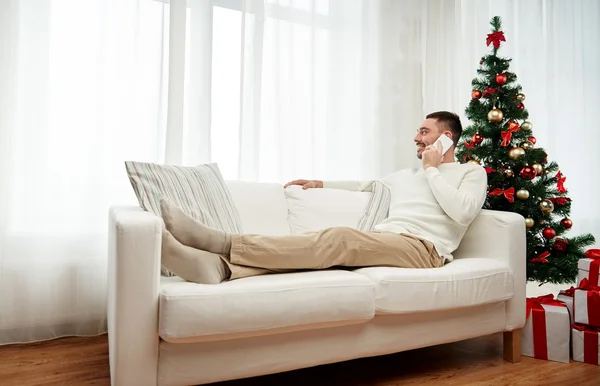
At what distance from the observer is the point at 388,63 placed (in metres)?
3.09

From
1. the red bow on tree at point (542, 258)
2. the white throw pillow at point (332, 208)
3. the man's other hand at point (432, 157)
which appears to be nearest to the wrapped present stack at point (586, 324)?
the red bow on tree at point (542, 258)

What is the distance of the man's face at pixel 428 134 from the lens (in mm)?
2285

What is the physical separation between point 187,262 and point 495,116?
1.84m

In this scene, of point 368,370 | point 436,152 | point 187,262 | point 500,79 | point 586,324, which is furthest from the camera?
point 500,79

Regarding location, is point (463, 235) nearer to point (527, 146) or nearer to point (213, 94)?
point (527, 146)

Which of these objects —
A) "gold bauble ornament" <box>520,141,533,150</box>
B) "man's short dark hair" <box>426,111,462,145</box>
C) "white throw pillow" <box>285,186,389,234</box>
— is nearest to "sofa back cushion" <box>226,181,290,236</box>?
"white throw pillow" <box>285,186,389,234</box>

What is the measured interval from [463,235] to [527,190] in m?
0.59

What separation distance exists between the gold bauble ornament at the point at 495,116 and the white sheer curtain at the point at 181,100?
704 millimetres

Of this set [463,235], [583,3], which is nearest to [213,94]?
[463,235]

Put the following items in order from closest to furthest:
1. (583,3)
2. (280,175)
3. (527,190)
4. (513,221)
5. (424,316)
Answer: (424,316) < (513,221) < (527,190) < (280,175) < (583,3)

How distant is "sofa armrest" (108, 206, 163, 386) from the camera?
129cm

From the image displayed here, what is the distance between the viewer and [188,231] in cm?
147

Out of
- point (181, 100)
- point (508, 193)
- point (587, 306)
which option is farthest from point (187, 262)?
point (508, 193)

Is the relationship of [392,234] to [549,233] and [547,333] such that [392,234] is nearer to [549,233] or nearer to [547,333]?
[547,333]
